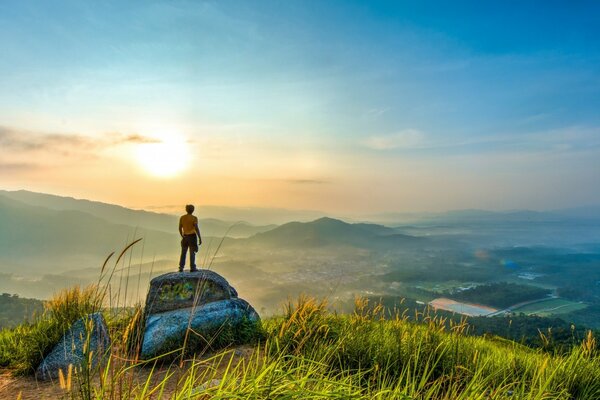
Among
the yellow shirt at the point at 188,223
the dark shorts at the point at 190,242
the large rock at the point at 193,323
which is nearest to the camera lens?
the large rock at the point at 193,323

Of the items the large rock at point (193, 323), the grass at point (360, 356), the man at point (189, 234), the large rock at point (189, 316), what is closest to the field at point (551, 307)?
the grass at point (360, 356)

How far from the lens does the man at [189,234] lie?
12914 mm

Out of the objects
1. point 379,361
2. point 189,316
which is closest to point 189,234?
point 189,316

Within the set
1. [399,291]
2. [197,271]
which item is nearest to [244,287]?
[399,291]

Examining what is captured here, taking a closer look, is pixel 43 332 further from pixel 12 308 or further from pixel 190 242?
pixel 12 308

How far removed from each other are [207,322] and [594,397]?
28.0 feet

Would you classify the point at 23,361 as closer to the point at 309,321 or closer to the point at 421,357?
the point at 309,321

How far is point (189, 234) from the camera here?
13.1 meters

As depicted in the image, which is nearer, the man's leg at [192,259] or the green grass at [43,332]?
the green grass at [43,332]

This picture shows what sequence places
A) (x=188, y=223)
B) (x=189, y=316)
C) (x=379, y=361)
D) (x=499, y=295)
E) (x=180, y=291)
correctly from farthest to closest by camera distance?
(x=499, y=295), (x=188, y=223), (x=180, y=291), (x=189, y=316), (x=379, y=361)

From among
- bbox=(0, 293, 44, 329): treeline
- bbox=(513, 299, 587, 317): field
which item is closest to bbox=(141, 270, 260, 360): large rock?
bbox=(0, 293, 44, 329): treeline

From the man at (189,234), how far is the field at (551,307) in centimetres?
14346

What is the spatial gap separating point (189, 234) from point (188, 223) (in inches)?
18.1

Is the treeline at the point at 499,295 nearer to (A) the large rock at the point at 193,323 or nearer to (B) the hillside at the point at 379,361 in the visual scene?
(B) the hillside at the point at 379,361
